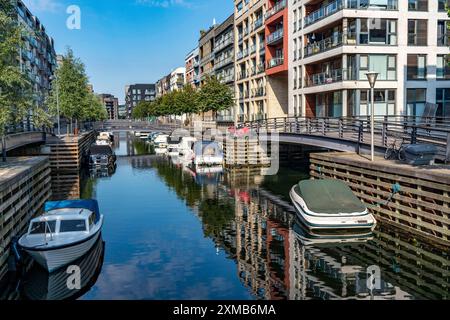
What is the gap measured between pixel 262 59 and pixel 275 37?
21.5ft

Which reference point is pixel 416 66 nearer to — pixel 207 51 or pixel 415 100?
pixel 415 100

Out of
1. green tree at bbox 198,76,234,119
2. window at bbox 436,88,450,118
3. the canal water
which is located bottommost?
the canal water

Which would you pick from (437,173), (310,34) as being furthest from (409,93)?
(437,173)

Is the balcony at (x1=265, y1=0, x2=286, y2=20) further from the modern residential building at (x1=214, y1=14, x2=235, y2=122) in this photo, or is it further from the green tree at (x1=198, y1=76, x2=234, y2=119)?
the modern residential building at (x1=214, y1=14, x2=235, y2=122)

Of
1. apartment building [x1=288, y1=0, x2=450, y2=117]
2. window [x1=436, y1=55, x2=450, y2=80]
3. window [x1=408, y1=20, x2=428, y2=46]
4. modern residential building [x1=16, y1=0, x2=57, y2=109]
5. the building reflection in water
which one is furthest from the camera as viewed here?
modern residential building [x1=16, y1=0, x2=57, y2=109]

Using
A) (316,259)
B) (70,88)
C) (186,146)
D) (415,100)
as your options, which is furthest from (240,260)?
(70,88)

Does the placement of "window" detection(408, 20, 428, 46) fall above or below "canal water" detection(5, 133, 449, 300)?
above

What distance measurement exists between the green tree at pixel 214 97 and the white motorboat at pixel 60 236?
46322 millimetres

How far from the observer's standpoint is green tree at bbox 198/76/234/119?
65000 millimetres

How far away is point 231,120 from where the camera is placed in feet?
278

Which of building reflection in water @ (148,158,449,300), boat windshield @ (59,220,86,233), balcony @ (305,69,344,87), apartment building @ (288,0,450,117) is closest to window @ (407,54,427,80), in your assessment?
apartment building @ (288,0,450,117)
